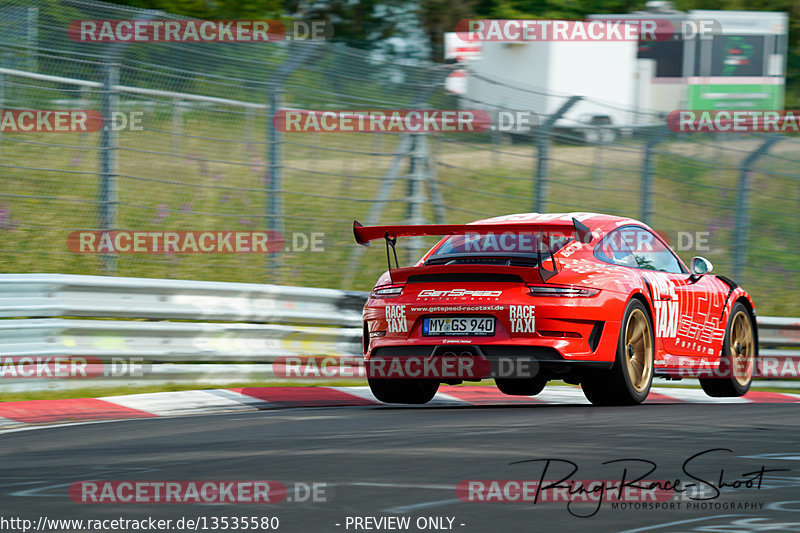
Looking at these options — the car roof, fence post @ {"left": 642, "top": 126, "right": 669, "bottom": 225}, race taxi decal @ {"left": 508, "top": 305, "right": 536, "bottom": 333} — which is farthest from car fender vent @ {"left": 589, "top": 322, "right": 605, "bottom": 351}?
fence post @ {"left": 642, "top": 126, "right": 669, "bottom": 225}

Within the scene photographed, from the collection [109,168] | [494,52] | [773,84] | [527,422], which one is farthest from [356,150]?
[773,84]

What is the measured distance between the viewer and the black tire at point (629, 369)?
807 centimetres

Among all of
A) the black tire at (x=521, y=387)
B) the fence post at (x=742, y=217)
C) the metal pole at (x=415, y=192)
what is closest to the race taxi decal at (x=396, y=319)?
the black tire at (x=521, y=387)

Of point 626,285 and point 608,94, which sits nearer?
point 626,285

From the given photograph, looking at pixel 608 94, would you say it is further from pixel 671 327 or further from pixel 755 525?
pixel 755 525

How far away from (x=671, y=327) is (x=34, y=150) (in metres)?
5.33

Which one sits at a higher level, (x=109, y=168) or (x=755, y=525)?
(x=109, y=168)

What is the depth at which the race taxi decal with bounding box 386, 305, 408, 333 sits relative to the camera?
815 centimetres

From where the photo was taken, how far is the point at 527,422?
23.7 feet

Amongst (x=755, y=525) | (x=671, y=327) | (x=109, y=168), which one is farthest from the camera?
(x=109, y=168)

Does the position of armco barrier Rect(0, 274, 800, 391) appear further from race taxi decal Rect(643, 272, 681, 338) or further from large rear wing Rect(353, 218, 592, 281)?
race taxi decal Rect(643, 272, 681, 338)

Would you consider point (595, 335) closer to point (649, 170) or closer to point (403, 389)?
point (403, 389)

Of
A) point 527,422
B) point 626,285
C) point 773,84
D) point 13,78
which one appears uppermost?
point 773,84

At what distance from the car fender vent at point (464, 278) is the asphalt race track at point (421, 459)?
2.77ft
